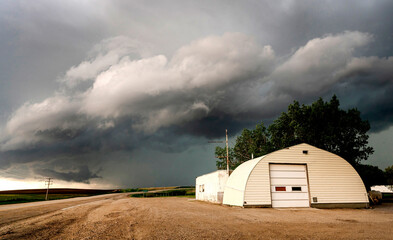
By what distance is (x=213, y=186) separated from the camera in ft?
104

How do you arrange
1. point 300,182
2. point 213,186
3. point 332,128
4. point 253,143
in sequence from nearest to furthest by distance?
point 300,182, point 213,186, point 332,128, point 253,143

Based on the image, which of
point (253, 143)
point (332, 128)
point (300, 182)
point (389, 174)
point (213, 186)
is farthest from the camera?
point (253, 143)

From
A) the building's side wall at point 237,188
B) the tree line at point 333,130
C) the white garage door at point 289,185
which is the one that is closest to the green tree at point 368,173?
the tree line at point 333,130

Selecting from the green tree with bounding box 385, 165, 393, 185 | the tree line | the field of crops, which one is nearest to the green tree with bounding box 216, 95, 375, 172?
the tree line

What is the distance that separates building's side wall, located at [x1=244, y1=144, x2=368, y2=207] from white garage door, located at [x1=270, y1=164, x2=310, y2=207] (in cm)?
49

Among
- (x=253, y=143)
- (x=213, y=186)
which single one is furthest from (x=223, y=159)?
(x=213, y=186)

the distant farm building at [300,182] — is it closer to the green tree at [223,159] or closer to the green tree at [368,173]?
the green tree at [368,173]

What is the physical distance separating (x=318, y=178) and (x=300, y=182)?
1733mm

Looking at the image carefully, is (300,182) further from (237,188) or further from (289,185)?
(237,188)

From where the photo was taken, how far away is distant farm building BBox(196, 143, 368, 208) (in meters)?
20.3

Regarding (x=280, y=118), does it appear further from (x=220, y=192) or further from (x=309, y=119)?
(x=220, y=192)

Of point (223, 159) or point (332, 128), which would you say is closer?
point (332, 128)

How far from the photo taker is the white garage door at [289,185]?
20.7 m

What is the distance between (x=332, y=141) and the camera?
3700cm
